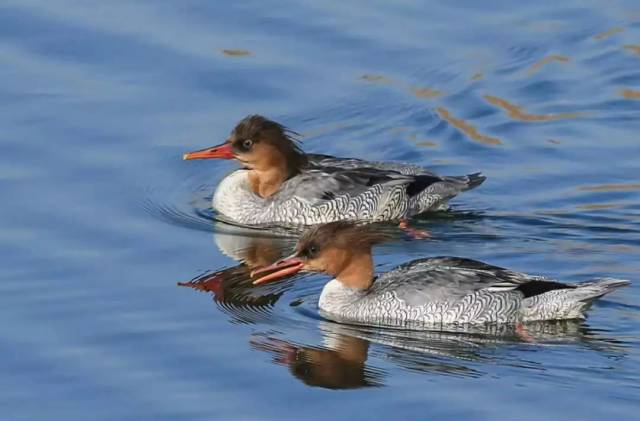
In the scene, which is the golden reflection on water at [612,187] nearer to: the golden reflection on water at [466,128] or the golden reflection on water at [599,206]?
the golden reflection on water at [599,206]

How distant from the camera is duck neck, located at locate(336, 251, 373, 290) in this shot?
1492cm

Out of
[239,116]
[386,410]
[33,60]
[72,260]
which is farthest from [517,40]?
[386,410]

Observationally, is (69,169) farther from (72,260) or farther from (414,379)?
(414,379)

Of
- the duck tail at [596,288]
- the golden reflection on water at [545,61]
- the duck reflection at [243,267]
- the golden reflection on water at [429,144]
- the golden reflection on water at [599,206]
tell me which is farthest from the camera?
the golden reflection on water at [545,61]

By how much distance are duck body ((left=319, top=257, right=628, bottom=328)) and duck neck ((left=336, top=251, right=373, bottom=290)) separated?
0.54 ft

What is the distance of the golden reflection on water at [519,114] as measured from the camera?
19219mm

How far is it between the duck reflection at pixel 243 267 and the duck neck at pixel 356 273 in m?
0.63

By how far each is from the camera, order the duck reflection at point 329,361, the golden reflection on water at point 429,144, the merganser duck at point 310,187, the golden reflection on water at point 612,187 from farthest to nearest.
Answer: the golden reflection on water at point 429,144 < the merganser duck at point 310,187 < the golden reflection on water at point 612,187 < the duck reflection at point 329,361

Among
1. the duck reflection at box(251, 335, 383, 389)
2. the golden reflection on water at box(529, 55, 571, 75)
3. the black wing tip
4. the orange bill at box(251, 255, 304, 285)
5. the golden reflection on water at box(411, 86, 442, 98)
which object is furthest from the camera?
the golden reflection on water at box(529, 55, 571, 75)

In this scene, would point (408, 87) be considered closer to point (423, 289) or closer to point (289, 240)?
point (289, 240)

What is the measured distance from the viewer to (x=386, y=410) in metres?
12.4

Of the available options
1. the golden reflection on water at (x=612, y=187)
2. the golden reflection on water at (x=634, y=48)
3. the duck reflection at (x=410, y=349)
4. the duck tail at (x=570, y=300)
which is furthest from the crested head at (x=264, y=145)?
the golden reflection on water at (x=634, y=48)

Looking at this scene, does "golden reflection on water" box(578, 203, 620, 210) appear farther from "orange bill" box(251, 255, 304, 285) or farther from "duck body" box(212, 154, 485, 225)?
"orange bill" box(251, 255, 304, 285)

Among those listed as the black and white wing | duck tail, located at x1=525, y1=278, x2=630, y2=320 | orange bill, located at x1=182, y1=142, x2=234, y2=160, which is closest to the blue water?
duck tail, located at x1=525, y1=278, x2=630, y2=320
